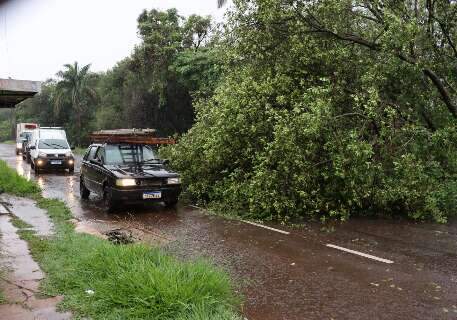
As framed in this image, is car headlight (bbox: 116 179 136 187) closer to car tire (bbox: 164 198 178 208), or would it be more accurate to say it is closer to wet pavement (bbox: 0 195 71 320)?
car tire (bbox: 164 198 178 208)

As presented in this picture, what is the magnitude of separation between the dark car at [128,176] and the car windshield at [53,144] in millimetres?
9902

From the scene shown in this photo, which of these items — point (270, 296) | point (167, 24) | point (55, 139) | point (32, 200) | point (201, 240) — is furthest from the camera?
point (167, 24)

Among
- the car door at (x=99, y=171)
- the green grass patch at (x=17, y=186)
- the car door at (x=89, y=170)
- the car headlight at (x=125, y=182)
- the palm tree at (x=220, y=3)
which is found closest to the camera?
the car headlight at (x=125, y=182)

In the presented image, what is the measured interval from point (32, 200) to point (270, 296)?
32.1 ft

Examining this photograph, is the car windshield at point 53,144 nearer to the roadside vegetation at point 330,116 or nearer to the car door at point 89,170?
the car door at point 89,170

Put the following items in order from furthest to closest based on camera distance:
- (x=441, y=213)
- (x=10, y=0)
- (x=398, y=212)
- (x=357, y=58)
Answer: (x=357, y=58), (x=398, y=212), (x=441, y=213), (x=10, y=0)

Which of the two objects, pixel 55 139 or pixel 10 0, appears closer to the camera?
pixel 10 0

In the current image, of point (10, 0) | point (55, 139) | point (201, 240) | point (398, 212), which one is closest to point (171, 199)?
point (201, 240)

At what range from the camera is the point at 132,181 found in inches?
416

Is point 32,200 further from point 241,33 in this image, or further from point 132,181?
point 241,33

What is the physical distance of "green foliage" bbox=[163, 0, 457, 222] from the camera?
9688 millimetres

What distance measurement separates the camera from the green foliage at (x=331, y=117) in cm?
969

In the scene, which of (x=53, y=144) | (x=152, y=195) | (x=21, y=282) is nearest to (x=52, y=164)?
(x=53, y=144)

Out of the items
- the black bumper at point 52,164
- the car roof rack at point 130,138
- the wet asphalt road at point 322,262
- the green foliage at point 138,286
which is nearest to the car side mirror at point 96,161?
the car roof rack at point 130,138
